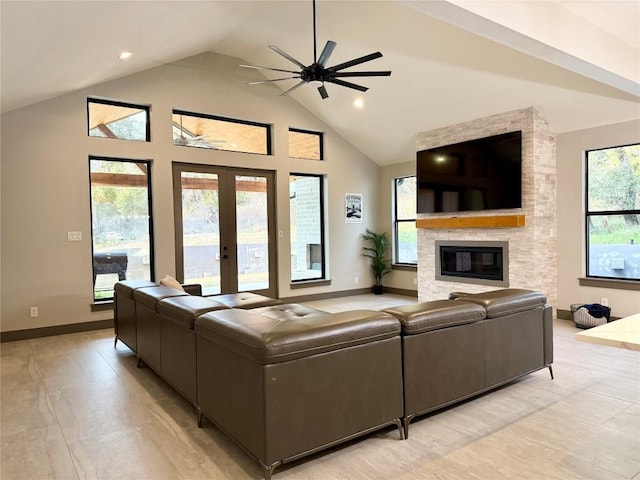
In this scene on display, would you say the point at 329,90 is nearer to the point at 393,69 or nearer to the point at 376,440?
the point at 393,69

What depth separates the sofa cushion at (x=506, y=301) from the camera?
3.03 m

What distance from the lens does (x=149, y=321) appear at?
3.62 meters

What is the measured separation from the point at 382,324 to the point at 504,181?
4213mm

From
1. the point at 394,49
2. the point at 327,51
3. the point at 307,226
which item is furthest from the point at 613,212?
the point at 307,226

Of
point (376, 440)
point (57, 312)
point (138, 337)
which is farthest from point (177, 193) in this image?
point (376, 440)

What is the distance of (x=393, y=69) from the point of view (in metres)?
5.70

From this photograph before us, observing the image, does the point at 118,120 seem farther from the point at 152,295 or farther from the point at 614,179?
the point at 614,179

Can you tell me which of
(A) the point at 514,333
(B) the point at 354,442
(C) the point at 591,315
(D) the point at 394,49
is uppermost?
(D) the point at 394,49

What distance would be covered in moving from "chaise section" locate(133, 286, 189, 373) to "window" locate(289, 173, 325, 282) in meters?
3.82

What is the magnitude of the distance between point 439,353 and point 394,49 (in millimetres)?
4083

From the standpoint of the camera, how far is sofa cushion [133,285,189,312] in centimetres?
347

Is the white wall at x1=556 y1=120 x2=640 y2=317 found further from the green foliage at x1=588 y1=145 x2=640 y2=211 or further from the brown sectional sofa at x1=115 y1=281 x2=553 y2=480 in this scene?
the brown sectional sofa at x1=115 y1=281 x2=553 y2=480

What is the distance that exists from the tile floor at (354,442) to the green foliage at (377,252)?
4.65m

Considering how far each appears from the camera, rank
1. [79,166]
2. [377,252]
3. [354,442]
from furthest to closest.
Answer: [377,252] < [79,166] < [354,442]
